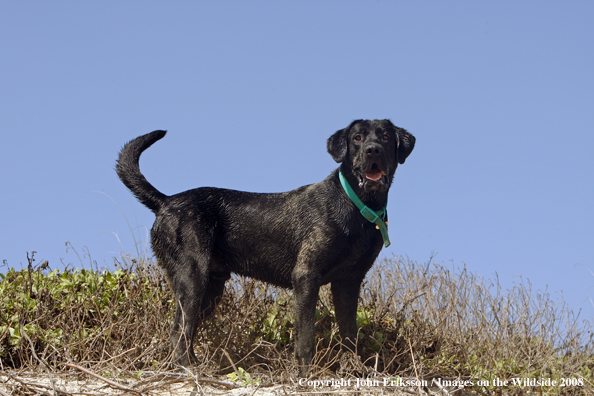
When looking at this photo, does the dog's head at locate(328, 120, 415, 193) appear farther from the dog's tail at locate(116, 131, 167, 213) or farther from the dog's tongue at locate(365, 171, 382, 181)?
the dog's tail at locate(116, 131, 167, 213)

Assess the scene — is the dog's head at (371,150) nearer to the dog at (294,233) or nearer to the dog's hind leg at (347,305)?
the dog at (294,233)

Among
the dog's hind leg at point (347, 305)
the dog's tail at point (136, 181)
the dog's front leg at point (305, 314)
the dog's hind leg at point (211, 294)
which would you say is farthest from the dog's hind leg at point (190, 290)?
the dog's hind leg at point (347, 305)

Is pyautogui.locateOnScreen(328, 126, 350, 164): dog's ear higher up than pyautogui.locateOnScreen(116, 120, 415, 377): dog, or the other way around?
pyautogui.locateOnScreen(328, 126, 350, 164): dog's ear

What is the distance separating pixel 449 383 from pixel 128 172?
13.7 ft

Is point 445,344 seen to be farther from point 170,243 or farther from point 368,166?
point 170,243

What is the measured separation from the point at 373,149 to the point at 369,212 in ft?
2.10

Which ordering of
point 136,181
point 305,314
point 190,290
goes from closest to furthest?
1. point 305,314
2. point 190,290
3. point 136,181

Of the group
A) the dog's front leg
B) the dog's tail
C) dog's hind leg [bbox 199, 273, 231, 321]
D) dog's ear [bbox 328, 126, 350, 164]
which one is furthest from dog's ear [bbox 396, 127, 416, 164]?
the dog's tail

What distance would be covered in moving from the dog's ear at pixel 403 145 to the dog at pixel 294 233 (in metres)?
0.01

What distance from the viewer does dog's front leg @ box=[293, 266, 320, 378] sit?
5305 mm

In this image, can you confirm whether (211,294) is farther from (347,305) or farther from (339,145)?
(339,145)

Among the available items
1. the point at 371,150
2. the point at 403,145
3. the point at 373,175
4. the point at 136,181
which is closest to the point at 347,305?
the point at 373,175

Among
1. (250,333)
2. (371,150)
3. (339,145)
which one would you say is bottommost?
(250,333)

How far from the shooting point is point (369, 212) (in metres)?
5.59
